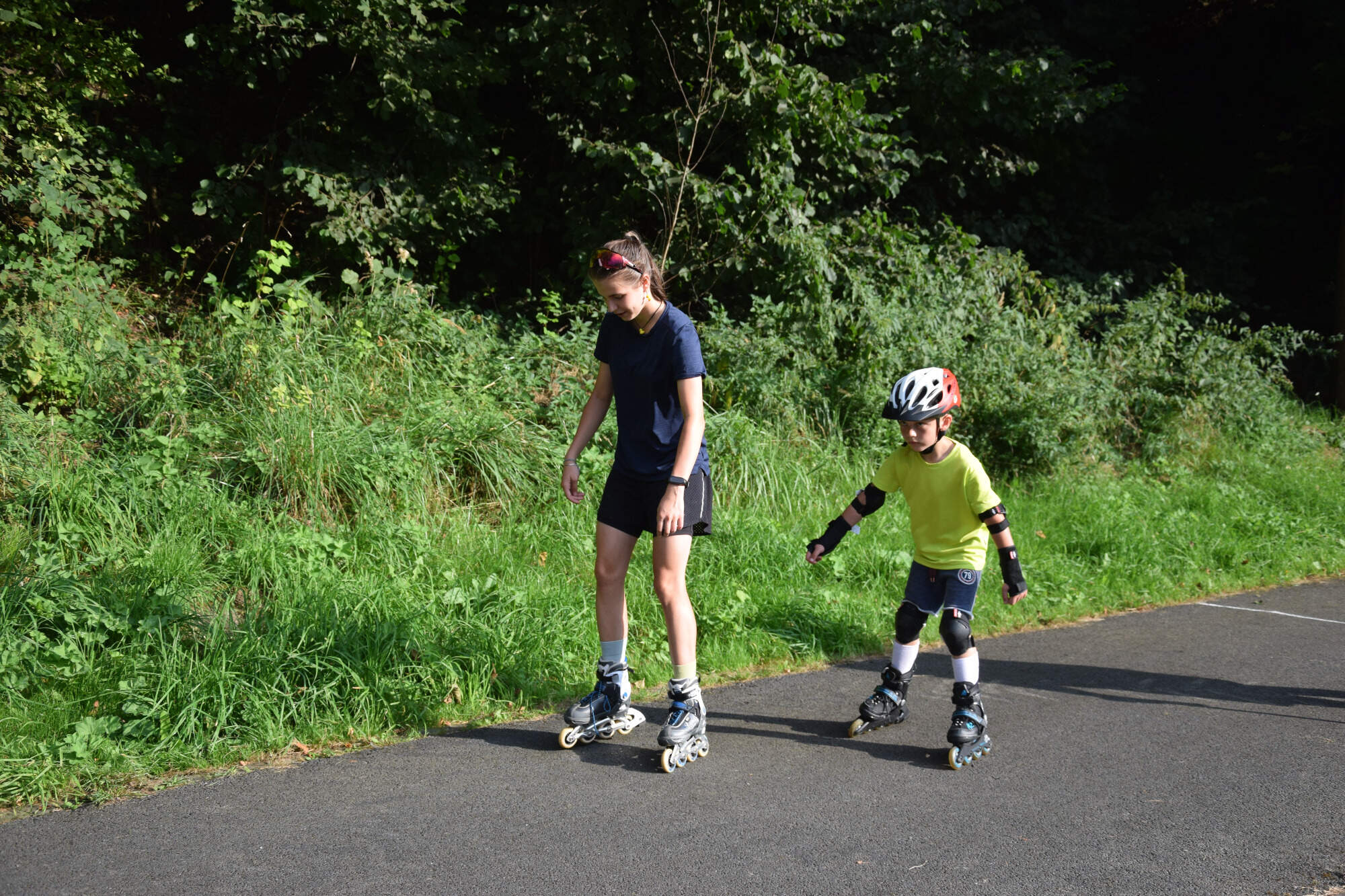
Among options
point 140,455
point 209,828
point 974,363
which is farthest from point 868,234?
point 209,828

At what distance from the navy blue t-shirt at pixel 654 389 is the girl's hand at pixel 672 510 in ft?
0.47

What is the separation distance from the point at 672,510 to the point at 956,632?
134cm

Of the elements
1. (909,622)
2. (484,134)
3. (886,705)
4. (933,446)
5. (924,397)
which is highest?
(484,134)

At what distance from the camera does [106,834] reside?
11.1 feet

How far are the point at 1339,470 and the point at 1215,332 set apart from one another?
1.99 m

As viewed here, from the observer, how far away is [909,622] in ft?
14.6

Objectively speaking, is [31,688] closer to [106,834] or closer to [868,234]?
[106,834]

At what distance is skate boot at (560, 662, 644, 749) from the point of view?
4223 mm

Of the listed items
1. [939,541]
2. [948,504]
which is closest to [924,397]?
[948,504]

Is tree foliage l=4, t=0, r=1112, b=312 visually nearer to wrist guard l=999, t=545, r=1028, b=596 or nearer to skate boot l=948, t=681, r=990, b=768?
wrist guard l=999, t=545, r=1028, b=596

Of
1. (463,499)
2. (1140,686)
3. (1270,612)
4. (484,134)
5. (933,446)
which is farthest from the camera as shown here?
(484,134)

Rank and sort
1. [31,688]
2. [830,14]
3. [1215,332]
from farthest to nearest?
[1215,332] < [830,14] < [31,688]

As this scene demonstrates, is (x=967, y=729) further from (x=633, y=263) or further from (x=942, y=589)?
(x=633, y=263)

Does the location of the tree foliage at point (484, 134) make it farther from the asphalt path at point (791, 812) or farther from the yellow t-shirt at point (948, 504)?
the asphalt path at point (791, 812)
